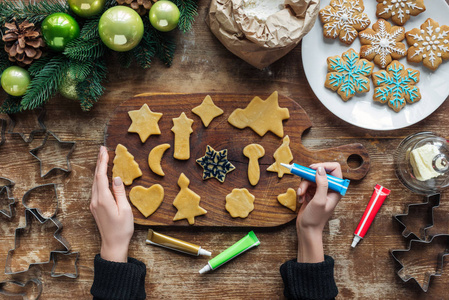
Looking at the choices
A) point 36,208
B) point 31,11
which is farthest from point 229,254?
point 31,11

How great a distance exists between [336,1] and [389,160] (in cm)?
60

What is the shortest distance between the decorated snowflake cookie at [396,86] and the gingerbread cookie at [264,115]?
0.34 metres

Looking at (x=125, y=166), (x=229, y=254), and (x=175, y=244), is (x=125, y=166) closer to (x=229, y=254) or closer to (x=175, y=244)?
(x=175, y=244)

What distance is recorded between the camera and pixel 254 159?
48.4 inches

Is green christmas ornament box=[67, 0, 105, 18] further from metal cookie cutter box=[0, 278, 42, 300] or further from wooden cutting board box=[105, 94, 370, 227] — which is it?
metal cookie cutter box=[0, 278, 42, 300]

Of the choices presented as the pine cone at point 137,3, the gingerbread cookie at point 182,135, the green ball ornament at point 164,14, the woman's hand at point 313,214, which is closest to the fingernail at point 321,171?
the woman's hand at point 313,214

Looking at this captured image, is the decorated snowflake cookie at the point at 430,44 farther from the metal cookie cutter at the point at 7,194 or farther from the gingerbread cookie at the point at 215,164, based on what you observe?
the metal cookie cutter at the point at 7,194

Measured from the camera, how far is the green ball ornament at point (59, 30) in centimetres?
106

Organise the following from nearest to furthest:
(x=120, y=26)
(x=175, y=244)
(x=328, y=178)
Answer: (x=120, y=26) → (x=328, y=178) → (x=175, y=244)

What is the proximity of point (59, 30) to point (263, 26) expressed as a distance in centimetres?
63

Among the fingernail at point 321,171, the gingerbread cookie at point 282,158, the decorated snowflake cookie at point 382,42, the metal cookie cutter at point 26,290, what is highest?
the decorated snowflake cookie at point 382,42

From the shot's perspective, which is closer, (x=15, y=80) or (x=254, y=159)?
(x=15, y=80)

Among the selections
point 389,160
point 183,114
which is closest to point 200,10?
point 183,114

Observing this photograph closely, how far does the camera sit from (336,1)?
47.9 inches
